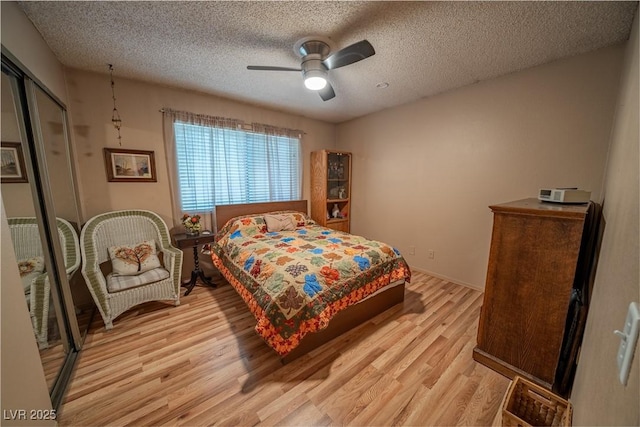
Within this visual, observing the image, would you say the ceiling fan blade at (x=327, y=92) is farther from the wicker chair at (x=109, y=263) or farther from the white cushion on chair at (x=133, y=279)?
the white cushion on chair at (x=133, y=279)

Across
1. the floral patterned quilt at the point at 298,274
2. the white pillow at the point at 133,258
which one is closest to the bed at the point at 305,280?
the floral patterned quilt at the point at 298,274

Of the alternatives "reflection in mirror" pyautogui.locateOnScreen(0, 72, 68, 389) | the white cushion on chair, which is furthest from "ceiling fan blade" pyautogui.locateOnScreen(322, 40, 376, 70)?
the white cushion on chair

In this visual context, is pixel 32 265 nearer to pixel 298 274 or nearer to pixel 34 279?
pixel 34 279

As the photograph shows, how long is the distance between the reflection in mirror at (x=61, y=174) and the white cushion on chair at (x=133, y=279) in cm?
26

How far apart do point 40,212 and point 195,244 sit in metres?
1.36

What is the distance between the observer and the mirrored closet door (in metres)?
1.33

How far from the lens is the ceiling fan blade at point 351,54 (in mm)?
1521

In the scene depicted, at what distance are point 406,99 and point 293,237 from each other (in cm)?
238

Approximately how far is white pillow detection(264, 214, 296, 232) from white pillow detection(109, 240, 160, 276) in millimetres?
1334

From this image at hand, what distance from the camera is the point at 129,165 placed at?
260 cm

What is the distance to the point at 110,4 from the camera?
4.73 ft

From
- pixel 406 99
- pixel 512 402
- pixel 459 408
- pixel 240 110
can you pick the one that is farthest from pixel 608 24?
pixel 240 110

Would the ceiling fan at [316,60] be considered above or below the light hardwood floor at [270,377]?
above

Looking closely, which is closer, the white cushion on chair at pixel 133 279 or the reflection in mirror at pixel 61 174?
the reflection in mirror at pixel 61 174
